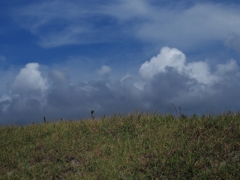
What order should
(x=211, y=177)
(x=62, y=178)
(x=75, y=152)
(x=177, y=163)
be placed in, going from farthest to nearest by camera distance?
(x=75, y=152) → (x=62, y=178) → (x=177, y=163) → (x=211, y=177)

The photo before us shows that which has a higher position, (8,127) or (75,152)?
(8,127)

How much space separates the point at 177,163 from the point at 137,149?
168cm

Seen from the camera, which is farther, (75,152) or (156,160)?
(75,152)

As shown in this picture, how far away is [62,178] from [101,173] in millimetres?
1228

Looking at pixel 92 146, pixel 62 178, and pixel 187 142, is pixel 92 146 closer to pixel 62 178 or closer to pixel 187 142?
pixel 62 178

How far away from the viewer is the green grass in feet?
28.1

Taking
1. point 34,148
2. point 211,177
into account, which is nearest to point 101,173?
point 211,177

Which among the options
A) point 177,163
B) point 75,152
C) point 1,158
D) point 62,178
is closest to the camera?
point 177,163

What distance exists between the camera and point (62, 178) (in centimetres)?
959

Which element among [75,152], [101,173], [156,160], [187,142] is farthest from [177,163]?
[75,152]

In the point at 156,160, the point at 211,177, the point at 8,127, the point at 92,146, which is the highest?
the point at 8,127

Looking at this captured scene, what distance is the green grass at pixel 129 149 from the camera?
28.1 feet

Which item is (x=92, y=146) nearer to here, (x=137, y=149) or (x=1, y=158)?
(x=137, y=149)

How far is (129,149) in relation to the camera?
10078 millimetres
